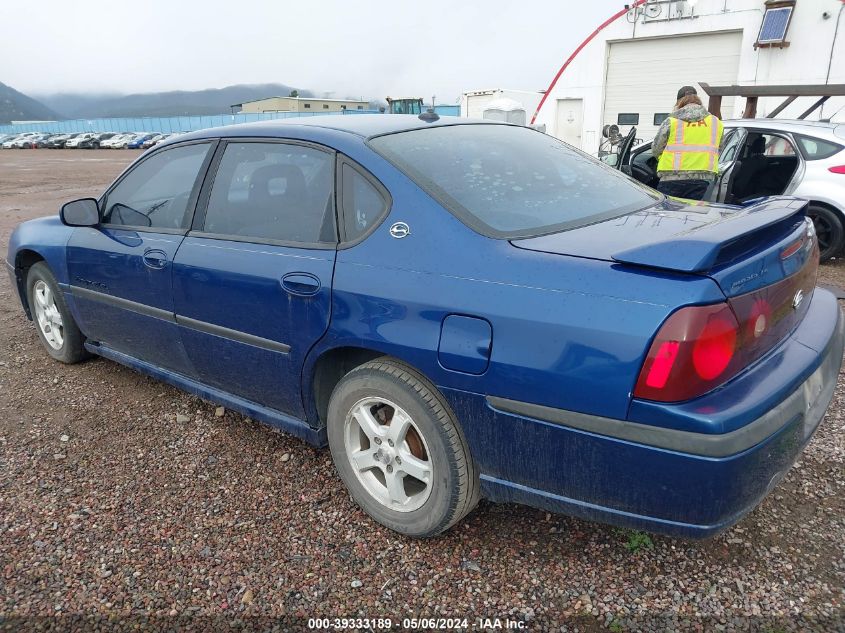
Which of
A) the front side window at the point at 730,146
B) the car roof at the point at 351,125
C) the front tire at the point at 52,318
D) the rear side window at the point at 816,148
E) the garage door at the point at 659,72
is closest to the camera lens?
the car roof at the point at 351,125

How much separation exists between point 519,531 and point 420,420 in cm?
68

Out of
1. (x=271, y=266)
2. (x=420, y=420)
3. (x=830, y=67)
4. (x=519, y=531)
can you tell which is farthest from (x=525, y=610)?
(x=830, y=67)

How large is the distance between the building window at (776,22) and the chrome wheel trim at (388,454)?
18.1 meters

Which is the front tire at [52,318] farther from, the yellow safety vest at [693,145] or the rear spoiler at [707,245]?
the yellow safety vest at [693,145]

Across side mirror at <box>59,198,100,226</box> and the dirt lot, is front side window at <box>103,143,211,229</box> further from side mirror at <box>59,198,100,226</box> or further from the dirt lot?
the dirt lot

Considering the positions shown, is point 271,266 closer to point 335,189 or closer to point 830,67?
point 335,189

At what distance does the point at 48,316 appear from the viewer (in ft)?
13.8

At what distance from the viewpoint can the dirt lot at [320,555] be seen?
81.2 inches

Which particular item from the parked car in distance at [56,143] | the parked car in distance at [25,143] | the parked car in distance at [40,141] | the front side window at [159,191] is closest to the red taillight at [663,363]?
the front side window at [159,191]

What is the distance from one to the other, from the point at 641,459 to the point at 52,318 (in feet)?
13.1

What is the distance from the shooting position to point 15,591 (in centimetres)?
221

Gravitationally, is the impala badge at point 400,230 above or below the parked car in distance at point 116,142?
above

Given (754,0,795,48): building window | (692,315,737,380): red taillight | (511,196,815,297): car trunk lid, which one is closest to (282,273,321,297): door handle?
(511,196,815,297): car trunk lid

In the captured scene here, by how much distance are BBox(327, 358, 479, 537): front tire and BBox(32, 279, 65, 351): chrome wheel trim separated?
2.65 metres
